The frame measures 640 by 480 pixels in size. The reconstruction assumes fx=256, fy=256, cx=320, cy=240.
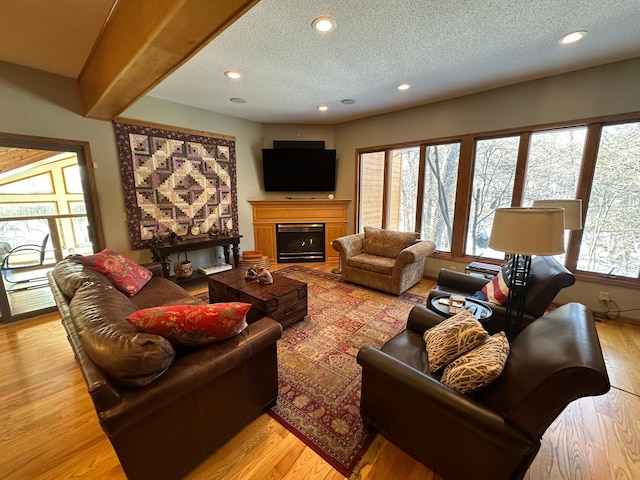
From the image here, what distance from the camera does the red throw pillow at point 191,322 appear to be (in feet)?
4.10

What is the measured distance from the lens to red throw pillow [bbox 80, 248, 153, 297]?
7.95ft

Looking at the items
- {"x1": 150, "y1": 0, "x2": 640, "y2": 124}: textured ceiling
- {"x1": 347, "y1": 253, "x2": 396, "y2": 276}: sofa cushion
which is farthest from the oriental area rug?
{"x1": 150, "y1": 0, "x2": 640, "y2": 124}: textured ceiling

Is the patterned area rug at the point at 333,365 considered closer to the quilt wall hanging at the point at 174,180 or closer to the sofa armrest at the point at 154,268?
the sofa armrest at the point at 154,268

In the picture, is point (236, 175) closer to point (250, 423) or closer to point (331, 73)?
point (331, 73)

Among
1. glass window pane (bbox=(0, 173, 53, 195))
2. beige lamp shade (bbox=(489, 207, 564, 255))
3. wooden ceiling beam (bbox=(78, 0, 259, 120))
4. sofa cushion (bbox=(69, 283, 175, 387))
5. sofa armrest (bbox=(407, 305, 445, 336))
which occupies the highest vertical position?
wooden ceiling beam (bbox=(78, 0, 259, 120))

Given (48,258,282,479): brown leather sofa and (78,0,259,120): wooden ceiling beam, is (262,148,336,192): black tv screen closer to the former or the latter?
(78,0,259,120): wooden ceiling beam

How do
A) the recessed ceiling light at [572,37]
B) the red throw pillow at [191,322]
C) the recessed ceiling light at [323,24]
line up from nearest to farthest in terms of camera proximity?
1. the red throw pillow at [191,322]
2. the recessed ceiling light at [323,24]
3. the recessed ceiling light at [572,37]

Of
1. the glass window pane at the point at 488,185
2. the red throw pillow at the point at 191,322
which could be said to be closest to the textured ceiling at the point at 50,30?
the red throw pillow at the point at 191,322

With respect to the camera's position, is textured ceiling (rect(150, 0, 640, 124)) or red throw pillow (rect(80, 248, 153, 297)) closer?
textured ceiling (rect(150, 0, 640, 124))

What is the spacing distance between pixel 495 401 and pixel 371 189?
4.31m

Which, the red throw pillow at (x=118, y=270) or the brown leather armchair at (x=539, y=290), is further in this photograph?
the red throw pillow at (x=118, y=270)

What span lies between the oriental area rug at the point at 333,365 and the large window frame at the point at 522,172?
1378 mm

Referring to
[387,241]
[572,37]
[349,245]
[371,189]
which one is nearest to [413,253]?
[387,241]

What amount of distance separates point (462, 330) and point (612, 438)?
48.3 inches
